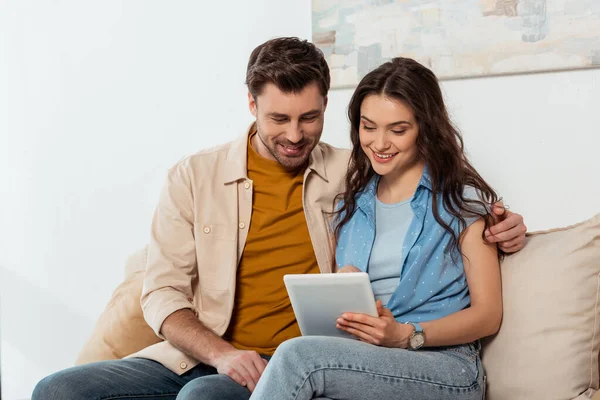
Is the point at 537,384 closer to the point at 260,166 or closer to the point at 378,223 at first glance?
the point at 378,223

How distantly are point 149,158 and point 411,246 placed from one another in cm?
146

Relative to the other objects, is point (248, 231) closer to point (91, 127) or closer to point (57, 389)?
point (57, 389)

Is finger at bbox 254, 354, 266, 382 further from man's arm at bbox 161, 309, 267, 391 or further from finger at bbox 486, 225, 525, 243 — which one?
finger at bbox 486, 225, 525, 243

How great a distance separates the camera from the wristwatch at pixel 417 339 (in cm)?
177

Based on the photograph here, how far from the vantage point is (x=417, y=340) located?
5.81 ft

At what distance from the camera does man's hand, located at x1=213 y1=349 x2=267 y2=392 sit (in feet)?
6.13

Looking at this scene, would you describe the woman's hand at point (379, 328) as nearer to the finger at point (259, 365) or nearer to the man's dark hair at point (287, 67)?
the finger at point (259, 365)

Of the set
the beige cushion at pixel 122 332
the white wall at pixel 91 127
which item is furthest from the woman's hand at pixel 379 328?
the white wall at pixel 91 127

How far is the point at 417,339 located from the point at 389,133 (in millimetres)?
476

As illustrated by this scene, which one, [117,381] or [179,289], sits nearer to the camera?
[117,381]

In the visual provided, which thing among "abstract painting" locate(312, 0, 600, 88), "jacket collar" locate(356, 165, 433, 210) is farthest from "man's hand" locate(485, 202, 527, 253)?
"abstract painting" locate(312, 0, 600, 88)

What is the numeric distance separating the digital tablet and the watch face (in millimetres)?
112

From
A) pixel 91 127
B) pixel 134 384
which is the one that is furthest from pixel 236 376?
pixel 91 127

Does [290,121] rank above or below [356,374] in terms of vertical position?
above
